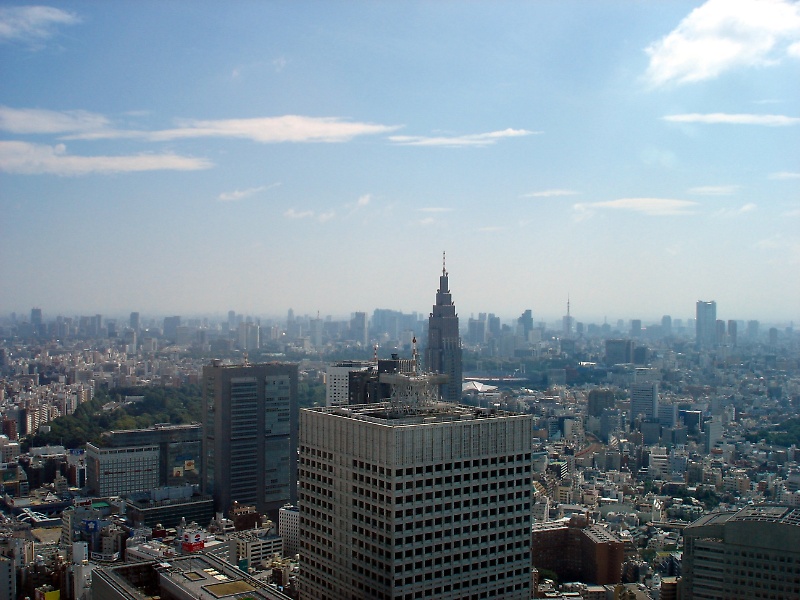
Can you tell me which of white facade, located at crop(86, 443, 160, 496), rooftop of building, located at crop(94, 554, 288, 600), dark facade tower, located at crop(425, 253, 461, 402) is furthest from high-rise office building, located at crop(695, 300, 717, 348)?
rooftop of building, located at crop(94, 554, 288, 600)

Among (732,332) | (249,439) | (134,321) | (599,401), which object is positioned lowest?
(599,401)

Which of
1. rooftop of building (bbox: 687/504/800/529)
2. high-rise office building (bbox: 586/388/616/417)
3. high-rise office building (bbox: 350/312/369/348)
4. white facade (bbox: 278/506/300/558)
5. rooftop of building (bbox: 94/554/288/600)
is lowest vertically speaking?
white facade (bbox: 278/506/300/558)

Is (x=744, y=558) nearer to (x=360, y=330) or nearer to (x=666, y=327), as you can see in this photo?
(x=360, y=330)

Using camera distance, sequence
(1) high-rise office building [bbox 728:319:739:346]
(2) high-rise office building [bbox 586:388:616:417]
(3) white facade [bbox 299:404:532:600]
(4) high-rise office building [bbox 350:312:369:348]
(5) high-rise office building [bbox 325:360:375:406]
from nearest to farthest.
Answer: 1. (3) white facade [bbox 299:404:532:600]
2. (5) high-rise office building [bbox 325:360:375:406]
3. (2) high-rise office building [bbox 586:388:616:417]
4. (1) high-rise office building [bbox 728:319:739:346]
5. (4) high-rise office building [bbox 350:312:369:348]

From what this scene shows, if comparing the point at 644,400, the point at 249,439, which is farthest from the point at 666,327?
the point at 249,439

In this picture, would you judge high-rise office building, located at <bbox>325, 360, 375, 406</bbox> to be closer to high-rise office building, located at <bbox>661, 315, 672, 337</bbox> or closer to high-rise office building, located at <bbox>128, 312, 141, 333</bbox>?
high-rise office building, located at <bbox>128, 312, 141, 333</bbox>

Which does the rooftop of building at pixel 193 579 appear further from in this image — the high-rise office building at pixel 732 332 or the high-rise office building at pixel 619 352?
the high-rise office building at pixel 619 352

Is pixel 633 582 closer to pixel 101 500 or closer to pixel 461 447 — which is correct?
pixel 461 447

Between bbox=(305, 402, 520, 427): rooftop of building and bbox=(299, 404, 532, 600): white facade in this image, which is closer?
bbox=(299, 404, 532, 600): white facade
